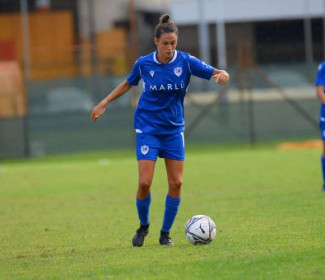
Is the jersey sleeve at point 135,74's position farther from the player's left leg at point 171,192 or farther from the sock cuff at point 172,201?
the sock cuff at point 172,201

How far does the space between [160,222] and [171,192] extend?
6.67 feet

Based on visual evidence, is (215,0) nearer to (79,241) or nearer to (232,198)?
(232,198)

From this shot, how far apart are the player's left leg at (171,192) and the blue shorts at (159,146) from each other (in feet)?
0.25

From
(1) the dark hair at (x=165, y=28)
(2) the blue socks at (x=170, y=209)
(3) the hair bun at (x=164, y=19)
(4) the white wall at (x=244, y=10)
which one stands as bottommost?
(2) the blue socks at (x=170, y=209)

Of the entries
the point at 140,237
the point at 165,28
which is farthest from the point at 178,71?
the point at 140,237

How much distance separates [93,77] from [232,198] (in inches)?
527

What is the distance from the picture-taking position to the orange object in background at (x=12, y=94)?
23.9 meters

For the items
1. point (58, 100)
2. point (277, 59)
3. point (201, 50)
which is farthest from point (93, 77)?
point (277, 59)

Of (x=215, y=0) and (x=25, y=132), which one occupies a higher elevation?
(x=215, y=0)

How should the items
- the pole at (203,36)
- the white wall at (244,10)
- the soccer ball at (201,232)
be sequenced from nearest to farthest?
the soccer ball at (201,232)
the pole at (203,36)
the white wall at (244,10)

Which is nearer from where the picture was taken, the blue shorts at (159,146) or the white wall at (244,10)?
the blue shorts at (159,146)

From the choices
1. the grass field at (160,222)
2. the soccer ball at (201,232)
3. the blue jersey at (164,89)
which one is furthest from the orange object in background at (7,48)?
the soccer ball at (201,232)

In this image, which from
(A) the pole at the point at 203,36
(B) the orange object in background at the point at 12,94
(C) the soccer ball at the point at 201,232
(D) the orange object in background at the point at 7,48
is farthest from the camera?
(D) the orange object in background at the point at 7,48

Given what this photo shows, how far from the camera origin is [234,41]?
3694 centimetres
